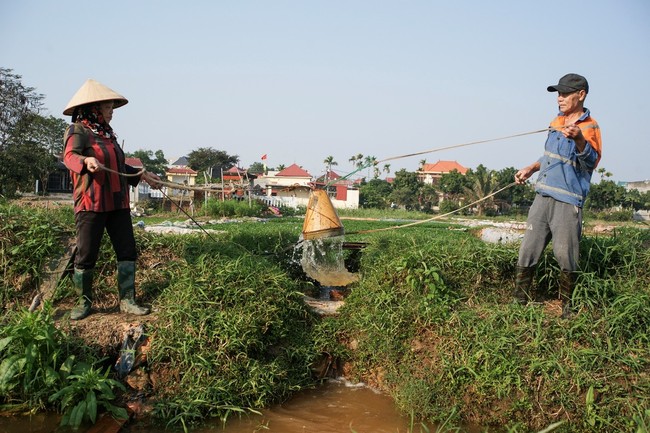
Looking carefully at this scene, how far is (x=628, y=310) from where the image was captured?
12.3ft

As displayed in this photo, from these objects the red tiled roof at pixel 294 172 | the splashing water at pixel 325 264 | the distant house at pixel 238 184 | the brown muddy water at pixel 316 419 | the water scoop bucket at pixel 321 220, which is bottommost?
the brown muddy water at pixel 316 419

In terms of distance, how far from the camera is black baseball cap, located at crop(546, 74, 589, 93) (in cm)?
393

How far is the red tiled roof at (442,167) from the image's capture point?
73.8 metres

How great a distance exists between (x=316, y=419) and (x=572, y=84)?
10.4 ft

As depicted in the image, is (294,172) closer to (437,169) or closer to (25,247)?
(437,169)

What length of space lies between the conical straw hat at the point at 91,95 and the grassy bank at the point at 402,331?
127 cm

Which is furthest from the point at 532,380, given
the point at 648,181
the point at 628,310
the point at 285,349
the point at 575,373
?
the point at 648,181

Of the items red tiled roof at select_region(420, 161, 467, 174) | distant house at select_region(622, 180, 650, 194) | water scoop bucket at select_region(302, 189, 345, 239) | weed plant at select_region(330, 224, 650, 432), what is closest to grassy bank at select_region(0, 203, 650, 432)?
weed plant at select_region(330, 224, 650, 432)

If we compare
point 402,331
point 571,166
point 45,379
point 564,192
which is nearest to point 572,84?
point 571,166

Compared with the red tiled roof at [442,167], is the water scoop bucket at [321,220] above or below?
below

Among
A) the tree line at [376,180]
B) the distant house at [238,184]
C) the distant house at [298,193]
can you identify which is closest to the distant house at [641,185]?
the tree line at [376,180]

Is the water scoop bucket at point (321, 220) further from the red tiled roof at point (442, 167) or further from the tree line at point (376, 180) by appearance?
the red tiled roof at point (442, 167)

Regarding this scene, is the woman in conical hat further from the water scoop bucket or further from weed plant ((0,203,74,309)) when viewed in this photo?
the water scoop bucket

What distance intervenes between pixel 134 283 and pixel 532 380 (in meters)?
3.11
